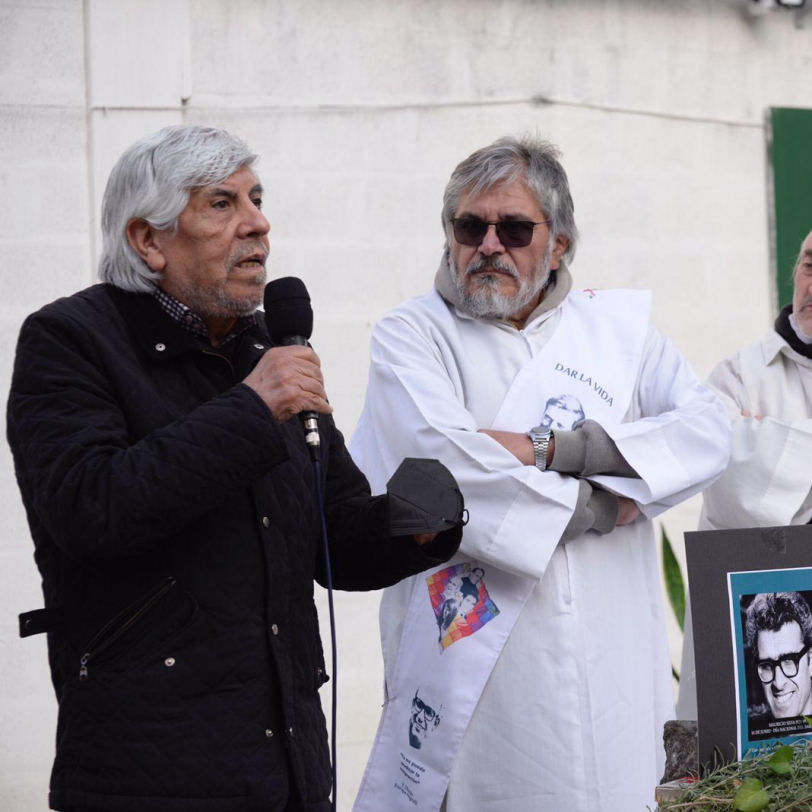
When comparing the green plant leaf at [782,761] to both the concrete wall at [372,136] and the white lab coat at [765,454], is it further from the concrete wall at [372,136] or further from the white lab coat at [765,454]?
the concrete wall at [372,136]

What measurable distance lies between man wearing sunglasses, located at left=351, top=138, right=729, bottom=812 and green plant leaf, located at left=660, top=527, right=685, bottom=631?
2.07 meters

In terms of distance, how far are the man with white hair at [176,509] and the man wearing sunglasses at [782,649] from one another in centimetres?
60

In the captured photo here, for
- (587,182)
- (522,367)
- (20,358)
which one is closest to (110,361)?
(20,358)

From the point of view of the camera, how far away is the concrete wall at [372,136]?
498 cm

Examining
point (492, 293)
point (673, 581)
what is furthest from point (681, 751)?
point (673, 581)

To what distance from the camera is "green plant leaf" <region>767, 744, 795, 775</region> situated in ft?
6.37

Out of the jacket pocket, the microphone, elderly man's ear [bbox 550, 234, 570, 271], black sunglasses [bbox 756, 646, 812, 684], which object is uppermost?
elderly man's ear [bbox 550, 234, 570, 271]

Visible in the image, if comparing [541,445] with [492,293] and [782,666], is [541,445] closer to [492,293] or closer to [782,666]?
[492,293]

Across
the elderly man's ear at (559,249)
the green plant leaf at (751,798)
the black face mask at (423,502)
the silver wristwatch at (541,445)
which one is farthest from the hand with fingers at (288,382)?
the elderly man's ear at (559,249)

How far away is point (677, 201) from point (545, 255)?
8.87 feet

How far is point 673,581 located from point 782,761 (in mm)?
3626

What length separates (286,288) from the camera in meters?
2.47

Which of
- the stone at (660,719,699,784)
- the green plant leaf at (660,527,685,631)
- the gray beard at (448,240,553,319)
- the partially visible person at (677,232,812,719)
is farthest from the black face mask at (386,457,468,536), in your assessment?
the green plant leaf at (660,527,685,631)

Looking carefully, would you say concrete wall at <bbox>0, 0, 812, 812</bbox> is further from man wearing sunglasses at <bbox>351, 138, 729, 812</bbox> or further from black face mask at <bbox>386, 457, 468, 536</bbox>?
black face mask at <bbox>386, 457, 468, 536</bbox>
